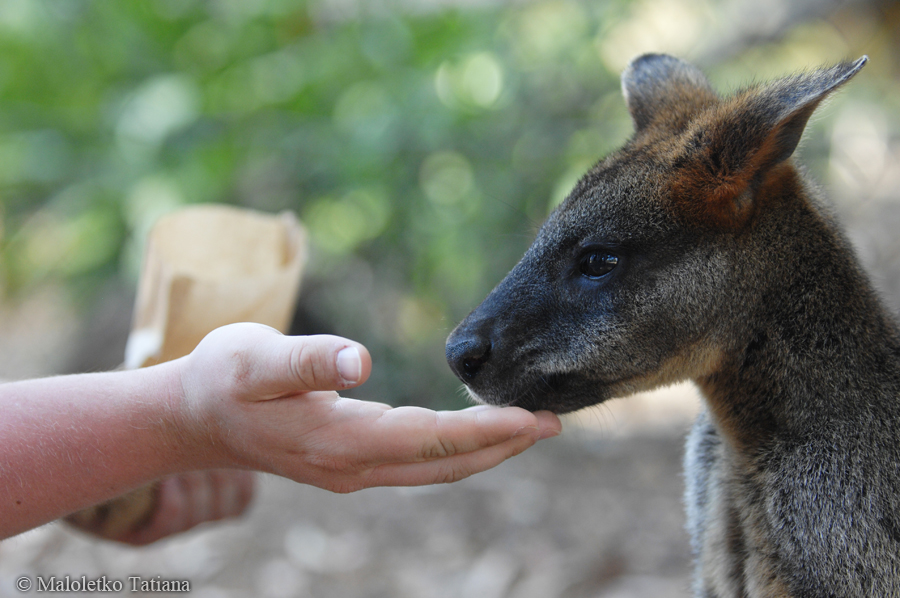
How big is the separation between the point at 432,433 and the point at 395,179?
13.4ft

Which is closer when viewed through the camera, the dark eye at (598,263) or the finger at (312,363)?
the finger at (312,363)

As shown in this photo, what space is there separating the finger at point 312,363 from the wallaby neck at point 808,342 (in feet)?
3.97

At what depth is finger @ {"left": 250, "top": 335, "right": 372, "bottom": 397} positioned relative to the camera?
1605 mm

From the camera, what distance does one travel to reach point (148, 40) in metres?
7.48

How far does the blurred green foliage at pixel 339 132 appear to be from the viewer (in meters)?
5.49

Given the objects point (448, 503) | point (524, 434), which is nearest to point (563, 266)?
point (524, 434)

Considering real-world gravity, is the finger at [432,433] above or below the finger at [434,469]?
above

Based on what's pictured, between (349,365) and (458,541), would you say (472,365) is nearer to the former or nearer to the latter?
(349,365)

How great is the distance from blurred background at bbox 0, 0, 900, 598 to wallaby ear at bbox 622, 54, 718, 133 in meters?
1.54

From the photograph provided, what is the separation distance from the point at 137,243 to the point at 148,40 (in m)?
2.66

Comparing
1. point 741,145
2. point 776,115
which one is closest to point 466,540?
point 741,145

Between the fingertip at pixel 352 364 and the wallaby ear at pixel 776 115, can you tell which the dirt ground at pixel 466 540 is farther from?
the fingertip at pixel 352 364

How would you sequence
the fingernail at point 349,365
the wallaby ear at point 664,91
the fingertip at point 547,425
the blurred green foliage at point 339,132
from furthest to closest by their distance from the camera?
the blurred green foliage at point 339,132
the wallaby ear at point 664,91
the fingertip at point 547,425
the fingernail at point 349,365

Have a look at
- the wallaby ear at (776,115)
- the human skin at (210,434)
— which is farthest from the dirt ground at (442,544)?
the human skin at (210,434)
